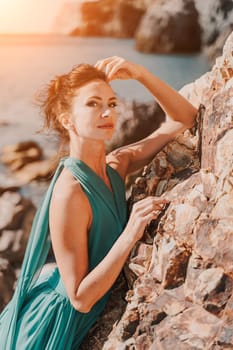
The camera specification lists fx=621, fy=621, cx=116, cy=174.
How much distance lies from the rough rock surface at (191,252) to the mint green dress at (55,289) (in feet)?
0.27

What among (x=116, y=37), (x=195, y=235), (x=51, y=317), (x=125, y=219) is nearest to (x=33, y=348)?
(x=51, y=317)

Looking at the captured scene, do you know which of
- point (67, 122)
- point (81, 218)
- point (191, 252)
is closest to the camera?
point (191, 252)

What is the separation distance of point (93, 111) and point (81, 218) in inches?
11.6

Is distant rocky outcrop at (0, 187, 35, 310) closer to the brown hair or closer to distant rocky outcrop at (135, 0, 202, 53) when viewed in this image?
the brown hair

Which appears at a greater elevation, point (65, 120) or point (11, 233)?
point (65, 120)

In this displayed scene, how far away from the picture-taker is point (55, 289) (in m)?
1.69

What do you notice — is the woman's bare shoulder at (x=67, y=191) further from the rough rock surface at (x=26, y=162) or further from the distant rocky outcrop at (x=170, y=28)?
the distant rocky outcrop at (x=170, y=28)

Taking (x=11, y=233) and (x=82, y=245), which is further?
(x=11, y=233)

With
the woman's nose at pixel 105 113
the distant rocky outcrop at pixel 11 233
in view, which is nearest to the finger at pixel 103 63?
the woman's nose at pixel 105 113

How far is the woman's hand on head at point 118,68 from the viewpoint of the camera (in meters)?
1.73

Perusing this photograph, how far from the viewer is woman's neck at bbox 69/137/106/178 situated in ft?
5.59

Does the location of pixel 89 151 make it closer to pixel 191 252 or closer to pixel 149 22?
pixel 191 252

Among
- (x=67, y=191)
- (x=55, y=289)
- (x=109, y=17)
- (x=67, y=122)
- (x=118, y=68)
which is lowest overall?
(x=55, y=289)

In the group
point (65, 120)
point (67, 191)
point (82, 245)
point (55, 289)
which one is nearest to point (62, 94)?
point (65, 120)
